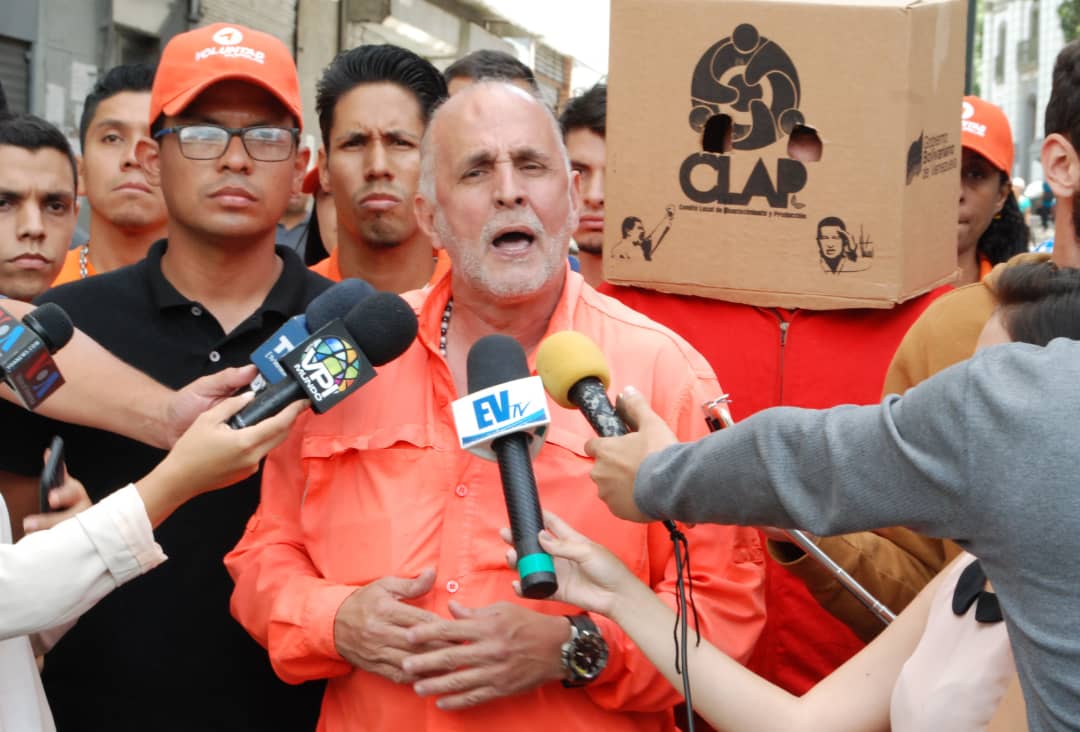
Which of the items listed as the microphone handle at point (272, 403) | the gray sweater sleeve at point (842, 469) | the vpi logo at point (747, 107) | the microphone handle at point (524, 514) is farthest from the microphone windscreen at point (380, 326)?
the vpi logo at point (747, 107)

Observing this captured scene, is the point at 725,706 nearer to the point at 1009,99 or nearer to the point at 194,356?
the point at 194,356

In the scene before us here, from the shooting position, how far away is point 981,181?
4.94m

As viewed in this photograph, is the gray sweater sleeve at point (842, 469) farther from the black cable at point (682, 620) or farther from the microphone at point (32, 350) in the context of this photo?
the microphone at point (32, 350)

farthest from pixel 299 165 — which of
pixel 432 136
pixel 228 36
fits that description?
pixel 432 136

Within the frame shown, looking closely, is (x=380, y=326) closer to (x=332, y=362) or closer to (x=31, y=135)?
(x=332, y=362)

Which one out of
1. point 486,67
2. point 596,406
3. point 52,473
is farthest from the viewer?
point 486,67

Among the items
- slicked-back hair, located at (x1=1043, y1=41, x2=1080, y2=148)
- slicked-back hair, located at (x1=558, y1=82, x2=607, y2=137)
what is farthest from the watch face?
slicked-back hair, located at (x1=558, y1=82, x2=607, y2=137)

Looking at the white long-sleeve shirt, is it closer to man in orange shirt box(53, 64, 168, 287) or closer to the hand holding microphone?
the hand holding microphone

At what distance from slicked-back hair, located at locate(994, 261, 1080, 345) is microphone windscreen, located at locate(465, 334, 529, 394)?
856 mm

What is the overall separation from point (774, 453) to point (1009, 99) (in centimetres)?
5913

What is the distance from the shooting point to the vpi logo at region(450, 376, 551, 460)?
92.0 inches

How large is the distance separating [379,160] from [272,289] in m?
1.25

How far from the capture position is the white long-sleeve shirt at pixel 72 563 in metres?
2.40

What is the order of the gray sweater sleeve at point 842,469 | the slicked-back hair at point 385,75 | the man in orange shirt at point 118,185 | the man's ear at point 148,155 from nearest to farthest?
the gray sweater sleeve at point 842,469, the man's ear at point 148,155, the slicked-back hair at point 385,75, the man in orange shirt at point 118,185
